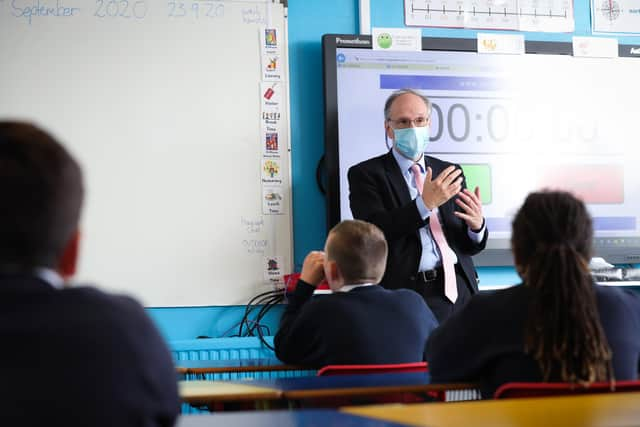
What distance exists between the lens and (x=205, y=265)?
383cm

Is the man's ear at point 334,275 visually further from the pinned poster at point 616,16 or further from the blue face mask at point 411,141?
the pinned poster at point 616,16

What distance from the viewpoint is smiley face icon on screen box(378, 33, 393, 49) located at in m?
3.99

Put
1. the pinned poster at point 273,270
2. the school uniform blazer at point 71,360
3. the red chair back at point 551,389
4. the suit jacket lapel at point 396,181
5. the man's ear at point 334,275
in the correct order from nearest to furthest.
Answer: the school uniform blazer at point 71,360
the red chair back at point 551,389
the man's ear at point 334,275
the suit jacket lapel at point 396,181
the pinned poster at point 273,270

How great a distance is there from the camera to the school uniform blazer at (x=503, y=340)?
62.7 inches

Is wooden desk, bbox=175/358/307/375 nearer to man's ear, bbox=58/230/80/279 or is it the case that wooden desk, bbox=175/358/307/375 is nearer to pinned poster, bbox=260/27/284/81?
man's ear, bbox=58/230/80/279

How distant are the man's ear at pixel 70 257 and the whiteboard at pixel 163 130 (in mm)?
2790

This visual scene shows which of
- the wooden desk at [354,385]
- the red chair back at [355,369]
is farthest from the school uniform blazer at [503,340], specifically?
the red chair back at [355,369]

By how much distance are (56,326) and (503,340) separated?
99 cm

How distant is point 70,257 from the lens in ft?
3.33

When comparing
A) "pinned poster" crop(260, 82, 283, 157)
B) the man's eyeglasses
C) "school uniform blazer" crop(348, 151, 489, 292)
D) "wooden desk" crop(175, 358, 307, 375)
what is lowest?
"wooden desk" crop(175, 358, 307, 375)

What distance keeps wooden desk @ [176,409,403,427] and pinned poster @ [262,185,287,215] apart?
2.64 m

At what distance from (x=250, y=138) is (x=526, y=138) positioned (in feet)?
4.96

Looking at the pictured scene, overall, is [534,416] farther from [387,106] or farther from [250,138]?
[250,138]

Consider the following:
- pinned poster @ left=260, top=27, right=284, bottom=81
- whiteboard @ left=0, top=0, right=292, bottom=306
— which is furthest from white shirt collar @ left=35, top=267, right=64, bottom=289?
pinned poster @ left=260, top=27, right=284, bottom=81
